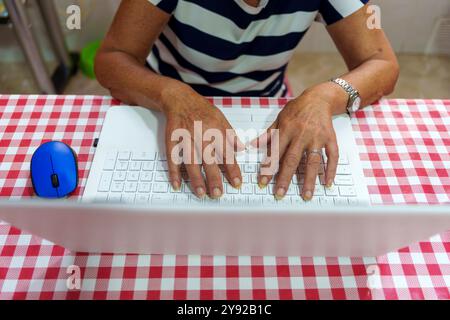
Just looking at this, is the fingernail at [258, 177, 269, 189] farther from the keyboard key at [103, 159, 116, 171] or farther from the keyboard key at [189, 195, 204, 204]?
the keyboard key at [103, 159, 116, 171]

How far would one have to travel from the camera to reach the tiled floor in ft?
7.20

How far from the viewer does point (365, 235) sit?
0.60 m

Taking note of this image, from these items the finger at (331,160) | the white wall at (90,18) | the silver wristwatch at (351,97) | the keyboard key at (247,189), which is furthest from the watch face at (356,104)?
the white wall at (90,18)

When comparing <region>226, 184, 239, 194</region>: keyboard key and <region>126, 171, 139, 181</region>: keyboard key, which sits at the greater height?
<region>126, 171, 139, 181</region>: keyboard key

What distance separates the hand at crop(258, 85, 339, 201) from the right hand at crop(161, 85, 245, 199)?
0.23ft

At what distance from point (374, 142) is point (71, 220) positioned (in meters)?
0.70

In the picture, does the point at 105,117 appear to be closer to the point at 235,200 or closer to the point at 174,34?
the point at 174,34

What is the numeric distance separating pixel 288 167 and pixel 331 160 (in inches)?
3.8

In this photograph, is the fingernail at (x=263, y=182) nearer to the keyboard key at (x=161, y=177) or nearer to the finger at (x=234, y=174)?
the finger at (x=234, y=174)

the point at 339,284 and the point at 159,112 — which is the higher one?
the point at 159,112

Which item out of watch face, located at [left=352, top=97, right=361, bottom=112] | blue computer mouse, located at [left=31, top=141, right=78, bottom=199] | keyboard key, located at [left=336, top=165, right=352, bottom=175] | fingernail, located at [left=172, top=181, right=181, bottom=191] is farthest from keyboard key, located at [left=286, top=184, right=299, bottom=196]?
blue computer mouse, located at [left=31, top=141, right=78, bottom=199]

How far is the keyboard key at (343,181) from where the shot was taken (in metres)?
0.78
